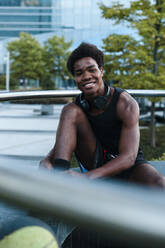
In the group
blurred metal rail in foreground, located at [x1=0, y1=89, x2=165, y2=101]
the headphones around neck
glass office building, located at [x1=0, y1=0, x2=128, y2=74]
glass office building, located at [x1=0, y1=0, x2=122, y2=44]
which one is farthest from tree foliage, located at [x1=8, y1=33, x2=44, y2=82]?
the headphones around neck

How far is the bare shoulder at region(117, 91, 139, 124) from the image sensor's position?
2.14 meters

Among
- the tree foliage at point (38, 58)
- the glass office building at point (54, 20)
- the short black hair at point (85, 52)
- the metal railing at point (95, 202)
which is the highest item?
the glass office building at point (54, 20)

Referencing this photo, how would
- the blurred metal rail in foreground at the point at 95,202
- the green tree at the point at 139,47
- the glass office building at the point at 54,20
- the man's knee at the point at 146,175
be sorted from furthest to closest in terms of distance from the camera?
the glass office building at the point at 54,20 → the green tree at the point at 139,47 → the man's knee at the point at 146,175 → the blurred metal rail in foreground at the point at 95,202

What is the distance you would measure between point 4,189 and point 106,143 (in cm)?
193

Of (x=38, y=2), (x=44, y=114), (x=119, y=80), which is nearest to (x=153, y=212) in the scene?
(x=119, y=80)

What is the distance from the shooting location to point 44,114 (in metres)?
15.2

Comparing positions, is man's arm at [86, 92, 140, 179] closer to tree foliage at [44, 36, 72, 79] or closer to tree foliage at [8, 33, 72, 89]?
tree foliage at [8, 33, 72, 89]

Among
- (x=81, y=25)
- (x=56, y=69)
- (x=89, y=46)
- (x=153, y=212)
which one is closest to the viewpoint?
(x=153, y=212)

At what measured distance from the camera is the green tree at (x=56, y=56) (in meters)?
31.2

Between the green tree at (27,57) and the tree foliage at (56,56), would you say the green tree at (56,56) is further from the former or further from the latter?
the green tree at (27,57)

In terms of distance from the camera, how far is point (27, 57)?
30.5m

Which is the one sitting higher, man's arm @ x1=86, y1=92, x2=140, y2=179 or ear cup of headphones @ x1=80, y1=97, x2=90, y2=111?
ear cup of headphones @ x1=80, y1=97, x2=90, y2=111

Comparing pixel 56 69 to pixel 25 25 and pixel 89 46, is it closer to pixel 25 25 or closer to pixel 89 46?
pixel 25 25

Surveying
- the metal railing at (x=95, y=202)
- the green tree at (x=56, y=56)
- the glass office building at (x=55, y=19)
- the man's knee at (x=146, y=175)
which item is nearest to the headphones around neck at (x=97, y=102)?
the man's knee at (x=146, y=175)
